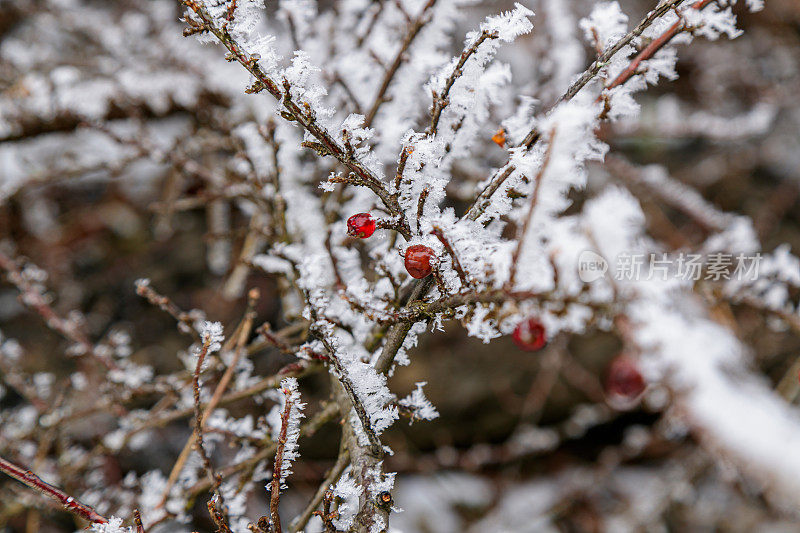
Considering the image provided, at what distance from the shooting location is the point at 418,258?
0.63 m

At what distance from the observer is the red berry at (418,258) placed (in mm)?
624

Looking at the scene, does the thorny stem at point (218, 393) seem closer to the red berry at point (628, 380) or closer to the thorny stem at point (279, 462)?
the thorny stem at point (279, 462)

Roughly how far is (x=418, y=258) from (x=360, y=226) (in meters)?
0.12

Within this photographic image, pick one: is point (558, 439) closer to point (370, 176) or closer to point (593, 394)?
point (593, 394)

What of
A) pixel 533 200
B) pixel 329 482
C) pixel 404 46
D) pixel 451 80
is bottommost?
pixel 329 482

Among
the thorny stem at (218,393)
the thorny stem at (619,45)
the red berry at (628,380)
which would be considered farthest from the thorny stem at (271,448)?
the red berry at (628,380)

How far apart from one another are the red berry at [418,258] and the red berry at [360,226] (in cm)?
10

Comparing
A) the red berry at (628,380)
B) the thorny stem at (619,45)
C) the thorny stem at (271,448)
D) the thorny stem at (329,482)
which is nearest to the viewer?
the thorny stem at (619,45)

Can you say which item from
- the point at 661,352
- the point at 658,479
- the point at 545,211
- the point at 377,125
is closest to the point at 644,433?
the point at 658,479

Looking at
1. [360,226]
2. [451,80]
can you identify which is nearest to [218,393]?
[360,226]

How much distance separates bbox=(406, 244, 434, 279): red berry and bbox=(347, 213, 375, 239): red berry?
0.32ft

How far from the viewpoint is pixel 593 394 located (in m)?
2.59

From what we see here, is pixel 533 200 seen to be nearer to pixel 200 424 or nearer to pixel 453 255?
pixel 453 255

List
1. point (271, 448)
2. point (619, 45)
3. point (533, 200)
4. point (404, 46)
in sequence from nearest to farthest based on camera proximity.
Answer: point (533, 200)
point (619, 45)
point (271, 448)
point (404, 46)
